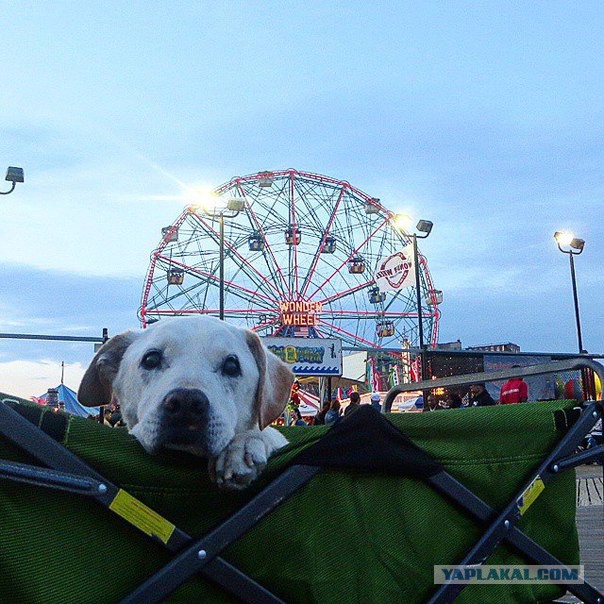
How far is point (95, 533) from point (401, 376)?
4105cm

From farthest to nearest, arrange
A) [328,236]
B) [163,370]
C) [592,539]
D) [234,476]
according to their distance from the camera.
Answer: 1. [328,236]
2. [592,539]
3. [163,370]
4. [234,476]

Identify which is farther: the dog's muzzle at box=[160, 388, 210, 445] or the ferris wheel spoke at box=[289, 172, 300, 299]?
the ferris wheel spoke at box=[289, 172, 300, 299]

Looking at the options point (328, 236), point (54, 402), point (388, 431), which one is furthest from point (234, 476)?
point (328, 236)

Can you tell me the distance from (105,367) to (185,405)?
0.73 metres

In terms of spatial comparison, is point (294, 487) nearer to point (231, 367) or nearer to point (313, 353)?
point (231, 367)

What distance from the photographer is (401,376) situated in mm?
41750

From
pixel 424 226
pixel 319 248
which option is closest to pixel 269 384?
pixel 424 226

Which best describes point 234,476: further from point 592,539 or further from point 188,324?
point 592,539

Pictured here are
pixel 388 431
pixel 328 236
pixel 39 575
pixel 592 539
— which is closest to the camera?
pixel 39 575

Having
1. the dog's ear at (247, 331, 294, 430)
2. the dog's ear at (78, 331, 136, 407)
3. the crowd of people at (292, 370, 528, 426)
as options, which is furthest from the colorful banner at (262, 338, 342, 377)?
the dog's ear at (78, 331, 136, 407)

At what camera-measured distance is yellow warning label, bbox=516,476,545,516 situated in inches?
84.1

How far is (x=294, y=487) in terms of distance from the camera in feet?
5.59

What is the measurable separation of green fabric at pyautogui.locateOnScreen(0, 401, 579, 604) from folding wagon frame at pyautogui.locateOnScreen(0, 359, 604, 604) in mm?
45

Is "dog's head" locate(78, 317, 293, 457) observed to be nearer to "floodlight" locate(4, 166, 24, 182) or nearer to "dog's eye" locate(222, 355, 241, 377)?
"dog's eye" locate(222, 355, 241, 377)
